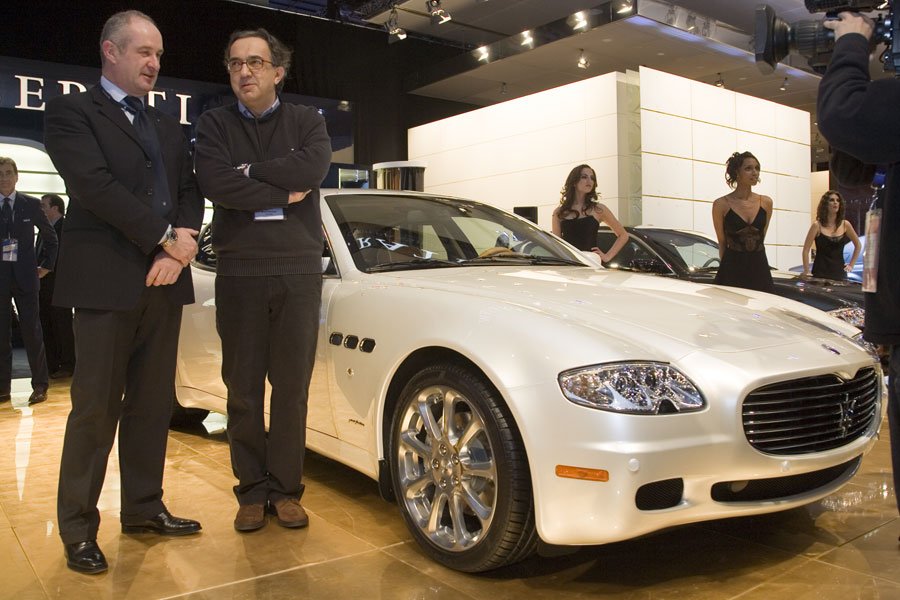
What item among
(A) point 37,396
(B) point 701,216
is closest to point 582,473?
(A) point 37,396

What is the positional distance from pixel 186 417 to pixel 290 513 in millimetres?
2045

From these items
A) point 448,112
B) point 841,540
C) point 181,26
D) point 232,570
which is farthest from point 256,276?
point 448,112

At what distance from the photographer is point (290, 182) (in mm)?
2775

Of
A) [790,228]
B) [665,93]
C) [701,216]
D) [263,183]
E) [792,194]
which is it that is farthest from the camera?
[792,194]

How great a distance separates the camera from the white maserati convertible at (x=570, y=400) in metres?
2.06

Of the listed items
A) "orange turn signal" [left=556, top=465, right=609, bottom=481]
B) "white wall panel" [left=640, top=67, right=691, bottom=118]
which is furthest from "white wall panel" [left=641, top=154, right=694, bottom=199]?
"orange turn signal" [left=556, top=465, right=609, bottom=481]

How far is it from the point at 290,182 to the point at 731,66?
9442 mm

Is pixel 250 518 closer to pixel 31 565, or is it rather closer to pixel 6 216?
pixel 31 565

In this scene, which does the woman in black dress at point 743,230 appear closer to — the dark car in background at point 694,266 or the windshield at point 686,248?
the dark car in background at point 694,266

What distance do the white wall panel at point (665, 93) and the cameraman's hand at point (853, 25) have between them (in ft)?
22.3

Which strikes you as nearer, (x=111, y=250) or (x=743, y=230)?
(x=111, y=250)

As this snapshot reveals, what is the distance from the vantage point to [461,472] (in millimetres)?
2381

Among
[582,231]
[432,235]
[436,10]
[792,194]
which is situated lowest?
[432,235]

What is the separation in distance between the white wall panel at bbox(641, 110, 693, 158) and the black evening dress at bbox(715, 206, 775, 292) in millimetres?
3843
